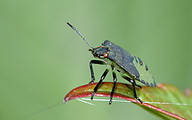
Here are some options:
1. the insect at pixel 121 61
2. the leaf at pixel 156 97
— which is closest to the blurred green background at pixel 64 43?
the insect at pixel 121 61

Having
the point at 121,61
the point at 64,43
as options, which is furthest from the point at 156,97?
the point at 64,43

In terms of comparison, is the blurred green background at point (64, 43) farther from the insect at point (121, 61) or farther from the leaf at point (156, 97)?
the leaf at point (156, 97)

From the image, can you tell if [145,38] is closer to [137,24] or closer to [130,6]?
[137,24]

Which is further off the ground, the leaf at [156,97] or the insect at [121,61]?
the insect at [121,61]

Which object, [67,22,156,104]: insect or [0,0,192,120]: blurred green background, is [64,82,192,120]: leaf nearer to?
[67,22,156,104]: insect

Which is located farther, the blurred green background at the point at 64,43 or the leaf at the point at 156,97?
the blurred green background at the point at 64,43

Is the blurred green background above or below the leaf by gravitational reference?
above

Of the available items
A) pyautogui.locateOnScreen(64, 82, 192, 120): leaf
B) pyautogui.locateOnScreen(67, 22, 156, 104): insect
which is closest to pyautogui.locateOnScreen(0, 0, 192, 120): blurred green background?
pyautogui.locateOnScreen(67, 22, 156, 104): insect

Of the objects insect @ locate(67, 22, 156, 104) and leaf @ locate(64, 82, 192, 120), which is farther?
insect @ locate(67, 22, 156, 104)
